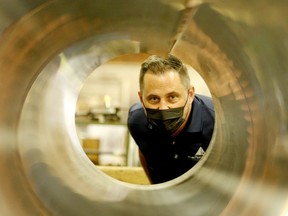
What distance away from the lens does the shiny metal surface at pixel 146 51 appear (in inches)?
17.3

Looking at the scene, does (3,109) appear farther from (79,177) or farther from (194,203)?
(194,203)

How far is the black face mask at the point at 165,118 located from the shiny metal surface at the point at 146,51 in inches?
24.5

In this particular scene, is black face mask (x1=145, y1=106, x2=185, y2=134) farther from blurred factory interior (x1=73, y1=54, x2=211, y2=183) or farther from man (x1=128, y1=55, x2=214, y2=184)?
blurred factory interior (x1=73, y1=54, x2=211, y2=183)

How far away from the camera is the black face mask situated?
1316 millimetres

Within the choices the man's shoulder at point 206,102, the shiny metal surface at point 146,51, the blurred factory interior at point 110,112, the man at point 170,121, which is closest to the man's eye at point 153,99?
the man at point 170,121

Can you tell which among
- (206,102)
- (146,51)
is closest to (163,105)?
(206,102)

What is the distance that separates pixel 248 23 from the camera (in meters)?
0.45

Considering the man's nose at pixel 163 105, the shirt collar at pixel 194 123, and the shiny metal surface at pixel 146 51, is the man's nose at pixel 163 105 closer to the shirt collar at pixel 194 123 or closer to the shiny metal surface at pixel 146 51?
the shirt collar at pixel 194 123

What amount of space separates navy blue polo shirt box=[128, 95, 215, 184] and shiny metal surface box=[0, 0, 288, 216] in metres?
0.75

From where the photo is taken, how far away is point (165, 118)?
1.32m

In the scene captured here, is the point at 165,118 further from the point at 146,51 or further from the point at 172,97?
the point at 146,51

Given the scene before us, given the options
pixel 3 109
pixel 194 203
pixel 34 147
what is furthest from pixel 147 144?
pixel 3 109

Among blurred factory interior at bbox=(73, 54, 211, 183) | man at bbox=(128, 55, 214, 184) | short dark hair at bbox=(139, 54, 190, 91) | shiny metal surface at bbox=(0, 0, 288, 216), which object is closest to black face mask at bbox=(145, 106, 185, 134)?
man at bbox=(128, 55, 214, 184)

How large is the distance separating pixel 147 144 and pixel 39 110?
100 centimetres
